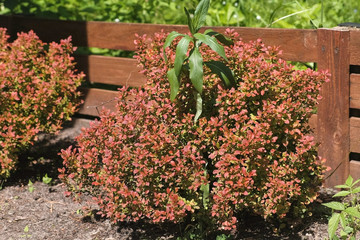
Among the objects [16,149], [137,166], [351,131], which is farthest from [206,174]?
[16,149]

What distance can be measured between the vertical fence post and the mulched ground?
27cm

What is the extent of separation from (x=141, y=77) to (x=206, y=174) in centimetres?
171

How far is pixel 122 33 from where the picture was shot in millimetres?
4930

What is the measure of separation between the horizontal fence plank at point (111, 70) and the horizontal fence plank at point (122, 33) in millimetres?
135

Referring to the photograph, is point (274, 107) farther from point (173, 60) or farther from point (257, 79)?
point (173, 60)

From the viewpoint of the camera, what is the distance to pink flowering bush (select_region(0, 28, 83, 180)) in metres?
4.18

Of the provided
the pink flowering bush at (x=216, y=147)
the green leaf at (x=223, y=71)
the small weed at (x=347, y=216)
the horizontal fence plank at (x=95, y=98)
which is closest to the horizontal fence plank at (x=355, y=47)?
the pink flowering bush at (x=216, y=147)

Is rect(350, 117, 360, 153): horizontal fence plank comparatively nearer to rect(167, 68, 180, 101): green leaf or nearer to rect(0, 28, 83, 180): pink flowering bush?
rect(167, 68, 180, 101): green leaf

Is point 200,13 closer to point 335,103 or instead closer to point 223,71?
point 223,71

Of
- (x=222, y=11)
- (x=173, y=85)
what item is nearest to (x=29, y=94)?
(x=173, y=85)

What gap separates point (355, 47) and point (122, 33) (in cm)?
209

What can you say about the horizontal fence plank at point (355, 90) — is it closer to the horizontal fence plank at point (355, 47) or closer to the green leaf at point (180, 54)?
the horizontal fence plank at point (355, 47)

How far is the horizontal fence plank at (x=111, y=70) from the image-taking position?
4922 mm

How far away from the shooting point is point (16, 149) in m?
4.19
